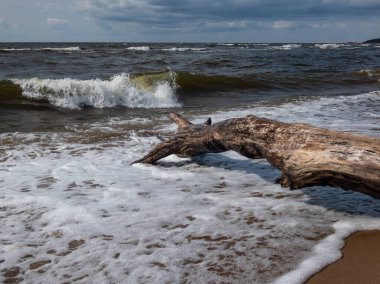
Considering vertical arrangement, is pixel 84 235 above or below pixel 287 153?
below

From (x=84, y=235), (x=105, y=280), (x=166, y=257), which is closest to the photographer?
(x=105, y=280)

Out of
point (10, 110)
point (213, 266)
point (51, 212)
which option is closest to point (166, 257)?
point (213, 266)

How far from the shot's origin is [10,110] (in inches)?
445

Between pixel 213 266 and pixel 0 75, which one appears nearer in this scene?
pixel 213 266

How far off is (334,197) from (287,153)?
75cm

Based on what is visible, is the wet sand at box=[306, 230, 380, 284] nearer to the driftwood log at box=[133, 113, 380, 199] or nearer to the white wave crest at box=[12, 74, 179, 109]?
the driftwood log at box=[133, 113, 380, 199]

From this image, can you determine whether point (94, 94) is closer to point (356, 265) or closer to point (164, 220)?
point (164, 220)

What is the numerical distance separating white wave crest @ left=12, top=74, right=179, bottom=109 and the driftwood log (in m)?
8.18

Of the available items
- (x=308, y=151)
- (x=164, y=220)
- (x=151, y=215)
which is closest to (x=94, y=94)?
(x=151, y=215)

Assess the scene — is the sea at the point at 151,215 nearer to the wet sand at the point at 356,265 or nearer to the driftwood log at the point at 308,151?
the wet sand at the point at 356,265

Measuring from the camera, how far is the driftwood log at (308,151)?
134 inches

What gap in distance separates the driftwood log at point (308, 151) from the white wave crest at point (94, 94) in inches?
322

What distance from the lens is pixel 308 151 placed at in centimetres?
373

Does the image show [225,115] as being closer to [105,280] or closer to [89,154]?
[89,154]
